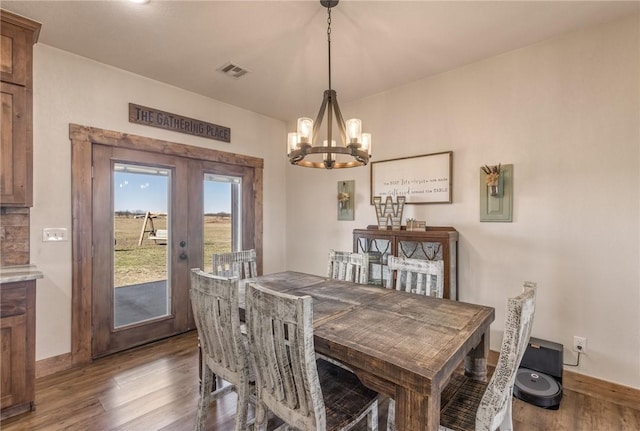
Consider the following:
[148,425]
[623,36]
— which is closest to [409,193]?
[623,36]

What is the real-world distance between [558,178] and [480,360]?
1739 millimetres

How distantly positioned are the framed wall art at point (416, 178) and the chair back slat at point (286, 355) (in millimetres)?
2375

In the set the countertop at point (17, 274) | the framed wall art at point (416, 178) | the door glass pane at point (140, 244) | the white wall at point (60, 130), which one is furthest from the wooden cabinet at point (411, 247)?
the countertop at point (17, 274)

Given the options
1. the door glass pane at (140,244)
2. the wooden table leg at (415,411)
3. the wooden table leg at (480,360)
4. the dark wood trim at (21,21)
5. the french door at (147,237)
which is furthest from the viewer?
the door glass pane at (140,244)

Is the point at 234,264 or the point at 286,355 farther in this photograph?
the point at 234,264

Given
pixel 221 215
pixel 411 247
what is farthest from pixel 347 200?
pixel 221 215

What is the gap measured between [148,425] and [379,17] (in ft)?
10.8

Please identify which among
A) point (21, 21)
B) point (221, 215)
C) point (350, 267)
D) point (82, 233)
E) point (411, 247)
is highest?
point (21, 21)

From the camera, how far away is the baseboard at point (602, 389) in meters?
2.20

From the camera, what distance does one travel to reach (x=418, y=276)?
92.6 inches

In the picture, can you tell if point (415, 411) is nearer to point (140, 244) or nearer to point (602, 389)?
point (602, 389)

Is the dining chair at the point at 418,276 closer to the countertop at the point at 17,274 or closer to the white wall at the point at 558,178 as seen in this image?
the white wall at the point at 558,178

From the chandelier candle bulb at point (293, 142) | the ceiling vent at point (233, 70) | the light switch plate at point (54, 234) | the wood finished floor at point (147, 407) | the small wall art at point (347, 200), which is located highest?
the ceiling vent at point (233, 70)

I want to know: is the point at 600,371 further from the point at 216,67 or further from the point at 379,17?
the point at 216,67
